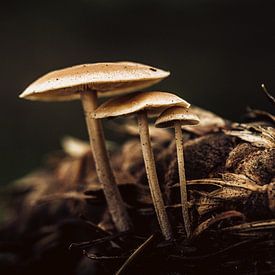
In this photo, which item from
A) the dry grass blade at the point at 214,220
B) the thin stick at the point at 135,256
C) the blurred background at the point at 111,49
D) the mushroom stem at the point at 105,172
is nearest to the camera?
the dry grass blade at the point at 214,220

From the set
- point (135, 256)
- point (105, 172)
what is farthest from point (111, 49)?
point (135, 256)

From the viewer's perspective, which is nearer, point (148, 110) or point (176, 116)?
point (176, 116)

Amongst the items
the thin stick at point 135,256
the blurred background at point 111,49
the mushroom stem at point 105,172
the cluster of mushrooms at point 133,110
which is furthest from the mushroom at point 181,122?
the blurred background at point 111,49

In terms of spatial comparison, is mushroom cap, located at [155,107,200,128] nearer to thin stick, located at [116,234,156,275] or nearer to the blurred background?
thin stick, located at [116,234,156,275]

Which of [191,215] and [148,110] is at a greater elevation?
[148,110]

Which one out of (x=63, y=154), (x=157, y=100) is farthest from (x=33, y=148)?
(x=157, y=100)

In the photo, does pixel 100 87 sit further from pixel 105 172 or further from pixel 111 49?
pixel 111 49

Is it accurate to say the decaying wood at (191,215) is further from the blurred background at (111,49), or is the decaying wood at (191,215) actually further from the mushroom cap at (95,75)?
the blurred background at (111,49)

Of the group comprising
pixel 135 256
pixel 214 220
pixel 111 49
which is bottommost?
pixel 135 256
